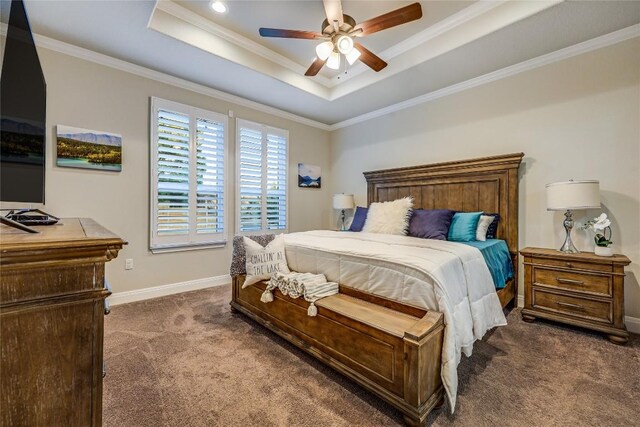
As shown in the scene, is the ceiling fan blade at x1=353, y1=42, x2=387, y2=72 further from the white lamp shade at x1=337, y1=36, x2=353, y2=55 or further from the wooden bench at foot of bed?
the wooden bench at foot of bed

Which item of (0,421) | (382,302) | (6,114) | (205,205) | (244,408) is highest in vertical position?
(6,114)

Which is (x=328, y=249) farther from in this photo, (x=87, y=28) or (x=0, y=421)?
(x=87, y=28)

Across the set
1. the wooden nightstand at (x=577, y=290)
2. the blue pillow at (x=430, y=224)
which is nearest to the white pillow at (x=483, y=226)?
the blue pillow at (x=430, y=224)

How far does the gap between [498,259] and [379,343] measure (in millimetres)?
1914

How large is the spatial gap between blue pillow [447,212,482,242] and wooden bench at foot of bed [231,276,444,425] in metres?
1.64

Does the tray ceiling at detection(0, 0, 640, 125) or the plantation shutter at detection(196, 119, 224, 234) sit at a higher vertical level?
the tray ceiling at detection(0, 0, 640, 125)

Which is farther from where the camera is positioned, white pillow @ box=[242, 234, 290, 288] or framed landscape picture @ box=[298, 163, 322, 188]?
framed landscape picture @ box=[298, 163, 322, 188]

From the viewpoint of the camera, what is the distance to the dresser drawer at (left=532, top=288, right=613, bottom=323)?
2.33 metres

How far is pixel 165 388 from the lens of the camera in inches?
67.4

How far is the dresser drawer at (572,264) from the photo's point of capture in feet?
7.62

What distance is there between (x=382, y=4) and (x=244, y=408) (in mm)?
3428

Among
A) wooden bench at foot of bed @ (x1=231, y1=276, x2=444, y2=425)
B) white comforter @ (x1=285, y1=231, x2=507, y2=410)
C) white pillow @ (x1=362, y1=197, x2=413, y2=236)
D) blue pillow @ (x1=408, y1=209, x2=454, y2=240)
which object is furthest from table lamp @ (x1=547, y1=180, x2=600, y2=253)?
wooden bench at foot of bed @ (x1=231, y1=276, x2=444, y2=425)

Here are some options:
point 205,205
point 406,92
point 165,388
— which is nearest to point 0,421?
point 165,388

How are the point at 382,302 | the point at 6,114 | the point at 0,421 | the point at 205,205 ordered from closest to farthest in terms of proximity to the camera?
the point at 0,421, the point at 6,114, the point at 382,302, the point at 205,205
